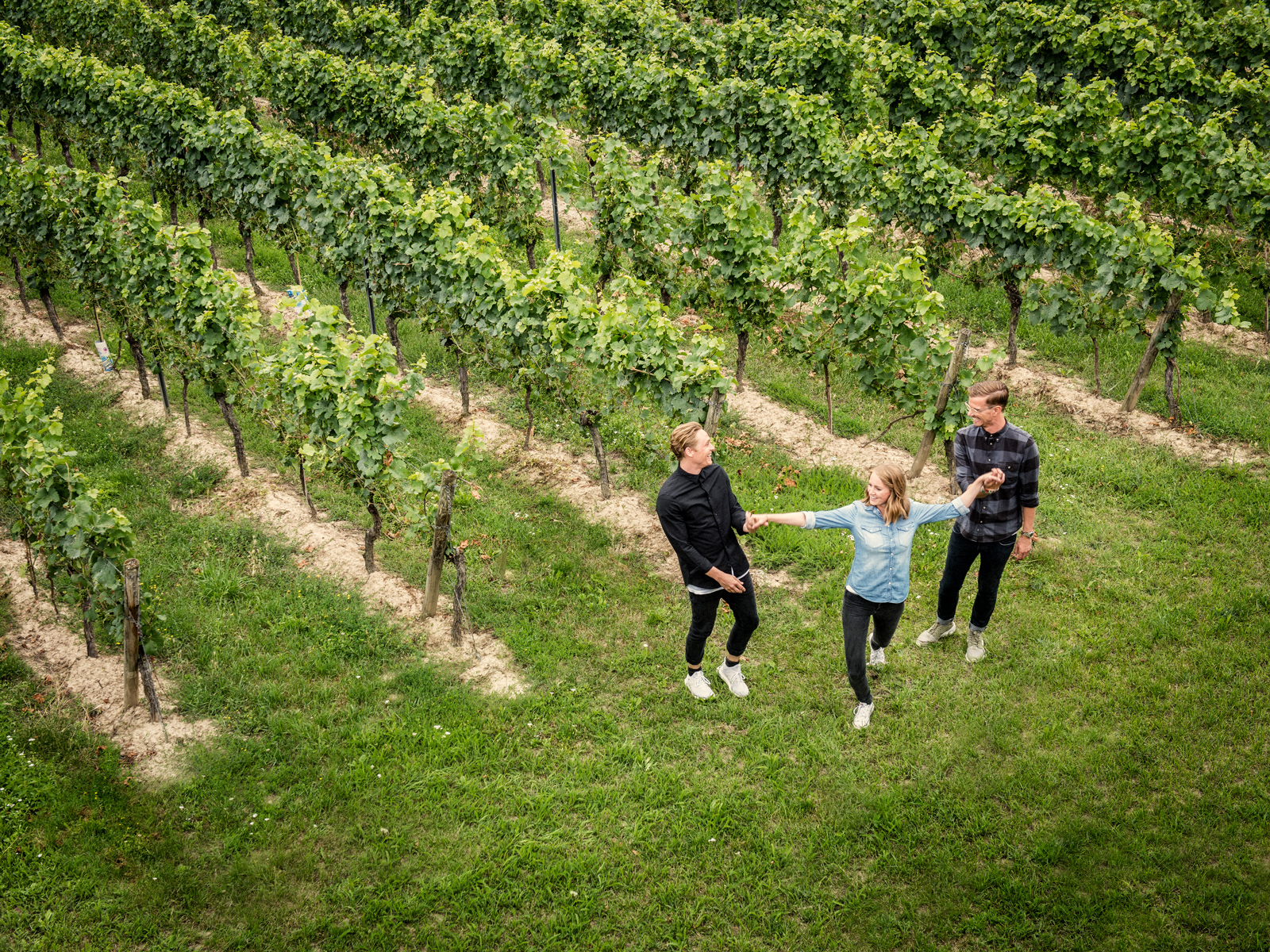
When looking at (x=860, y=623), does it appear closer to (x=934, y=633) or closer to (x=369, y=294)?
(x=934, y=633)

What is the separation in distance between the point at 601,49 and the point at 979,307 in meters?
8.69

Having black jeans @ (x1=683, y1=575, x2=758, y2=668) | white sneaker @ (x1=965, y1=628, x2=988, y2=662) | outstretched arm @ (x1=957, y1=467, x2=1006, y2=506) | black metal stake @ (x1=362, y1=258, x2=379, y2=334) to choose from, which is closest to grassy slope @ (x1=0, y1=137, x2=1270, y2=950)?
white sneaker @ (x1=965, y1=628, x2=988, y2=662)

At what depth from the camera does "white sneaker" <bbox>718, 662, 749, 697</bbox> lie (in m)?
6.96

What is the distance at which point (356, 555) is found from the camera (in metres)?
9.09

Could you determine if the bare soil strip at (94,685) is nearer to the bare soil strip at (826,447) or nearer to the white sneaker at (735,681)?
the white sneaker at (735,681)

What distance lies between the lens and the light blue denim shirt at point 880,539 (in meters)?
5.72

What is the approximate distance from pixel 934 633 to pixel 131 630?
643 cm

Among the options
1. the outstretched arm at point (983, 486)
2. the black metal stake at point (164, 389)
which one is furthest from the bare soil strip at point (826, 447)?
the black metal stake at point (164, 389)

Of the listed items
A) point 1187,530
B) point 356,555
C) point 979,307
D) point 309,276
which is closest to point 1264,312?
point 979,307

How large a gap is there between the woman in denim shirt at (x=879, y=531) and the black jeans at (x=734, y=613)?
25.7 inches

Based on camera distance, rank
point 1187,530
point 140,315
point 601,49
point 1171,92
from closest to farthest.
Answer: point 1187,530, point 140,315, point 1171,92, point 601,49

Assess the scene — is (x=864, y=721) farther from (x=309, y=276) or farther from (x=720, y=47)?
(x=720, y=47)

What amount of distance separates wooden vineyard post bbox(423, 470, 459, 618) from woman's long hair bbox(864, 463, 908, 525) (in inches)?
143

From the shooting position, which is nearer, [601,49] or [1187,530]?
[1187,530]
